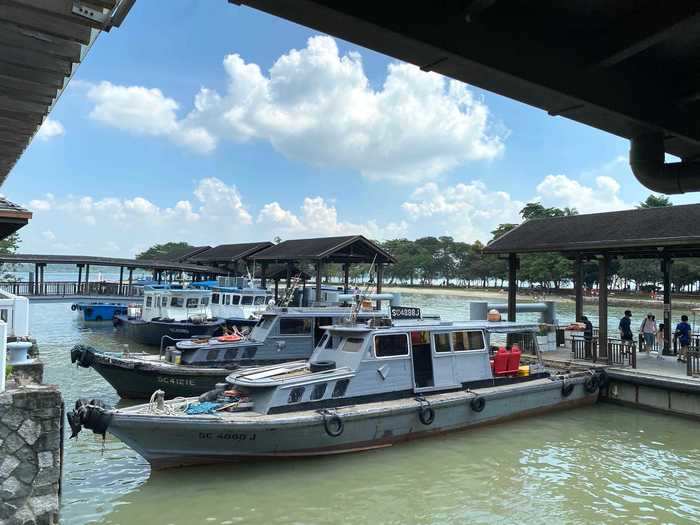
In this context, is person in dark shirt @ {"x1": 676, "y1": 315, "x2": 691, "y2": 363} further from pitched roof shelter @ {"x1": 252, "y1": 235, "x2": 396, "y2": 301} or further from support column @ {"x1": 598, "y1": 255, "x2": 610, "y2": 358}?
pitched roof shelter @ {"x1": 252, "y1": 235, "x2": 396, "y2": 301}

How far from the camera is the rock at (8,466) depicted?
608 centimetres

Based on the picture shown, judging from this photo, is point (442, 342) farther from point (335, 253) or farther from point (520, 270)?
point (520, 270)

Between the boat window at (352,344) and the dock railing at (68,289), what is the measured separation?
2466 cm

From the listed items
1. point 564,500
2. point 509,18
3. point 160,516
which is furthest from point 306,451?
point 509,18

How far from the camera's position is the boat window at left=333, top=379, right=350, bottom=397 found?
34.2 feet

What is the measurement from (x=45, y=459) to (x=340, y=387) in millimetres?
5464

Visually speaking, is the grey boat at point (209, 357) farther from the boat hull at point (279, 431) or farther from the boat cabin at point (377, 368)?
the boat hull at point (279, 431)

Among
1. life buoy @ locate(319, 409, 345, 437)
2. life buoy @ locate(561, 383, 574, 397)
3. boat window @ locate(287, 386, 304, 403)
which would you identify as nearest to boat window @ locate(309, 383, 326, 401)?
boat window @ locate(287, 386, 304, 403)

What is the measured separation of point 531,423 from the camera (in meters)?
12.6

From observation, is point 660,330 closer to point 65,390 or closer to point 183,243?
point 65,390

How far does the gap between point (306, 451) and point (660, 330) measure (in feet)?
45.9

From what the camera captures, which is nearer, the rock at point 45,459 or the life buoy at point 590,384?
the rock at point 45,459

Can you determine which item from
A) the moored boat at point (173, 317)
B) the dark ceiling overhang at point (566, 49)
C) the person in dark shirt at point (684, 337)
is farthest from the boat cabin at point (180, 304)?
the dark ceiling overhang at point (566, 49)

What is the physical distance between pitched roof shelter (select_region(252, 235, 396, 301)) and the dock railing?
41.0ft
